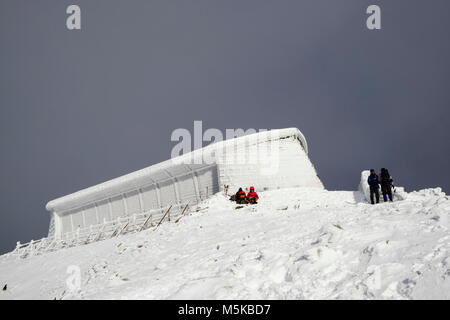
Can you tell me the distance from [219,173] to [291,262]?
50.9 ft

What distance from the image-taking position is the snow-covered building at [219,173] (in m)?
22.2

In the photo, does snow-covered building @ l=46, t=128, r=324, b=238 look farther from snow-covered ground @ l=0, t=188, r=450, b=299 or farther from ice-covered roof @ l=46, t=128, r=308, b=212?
snow-covered ground @ l=0, t=188, r=450, b=299

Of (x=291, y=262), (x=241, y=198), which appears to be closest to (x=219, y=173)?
(x=241, y=198)

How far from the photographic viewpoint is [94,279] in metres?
8.45

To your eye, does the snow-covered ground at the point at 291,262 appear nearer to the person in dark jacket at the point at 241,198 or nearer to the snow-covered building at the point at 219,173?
the person in dark jacket at the point at 241,198

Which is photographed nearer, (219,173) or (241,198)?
(241,198)

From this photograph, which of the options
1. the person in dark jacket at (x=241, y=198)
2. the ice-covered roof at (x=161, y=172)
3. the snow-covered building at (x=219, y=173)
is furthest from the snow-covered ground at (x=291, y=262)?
the ice-covered roof at (x=161, y=172)

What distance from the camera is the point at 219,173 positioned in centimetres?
2183

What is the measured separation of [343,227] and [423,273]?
296 cm

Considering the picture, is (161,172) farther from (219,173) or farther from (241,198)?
(241,198)

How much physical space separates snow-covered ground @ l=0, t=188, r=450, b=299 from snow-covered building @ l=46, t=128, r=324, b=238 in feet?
32.8

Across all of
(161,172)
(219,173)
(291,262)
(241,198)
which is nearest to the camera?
(291,262)
